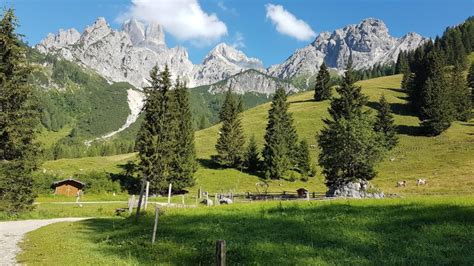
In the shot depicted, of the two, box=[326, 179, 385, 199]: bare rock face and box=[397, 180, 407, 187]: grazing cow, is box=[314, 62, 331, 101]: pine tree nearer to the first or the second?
box=[397, 180, 407, 187]: grazing cow

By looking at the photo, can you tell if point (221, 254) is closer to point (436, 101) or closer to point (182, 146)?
point (182, 146)

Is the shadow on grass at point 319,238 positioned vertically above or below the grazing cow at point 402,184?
below

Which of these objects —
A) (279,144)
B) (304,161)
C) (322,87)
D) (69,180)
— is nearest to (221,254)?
(279,144)

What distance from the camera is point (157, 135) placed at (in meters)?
73.8

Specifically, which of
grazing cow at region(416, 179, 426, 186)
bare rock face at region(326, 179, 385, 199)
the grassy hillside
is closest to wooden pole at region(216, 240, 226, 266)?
bare rock face at region(326, 179, 385, 199)

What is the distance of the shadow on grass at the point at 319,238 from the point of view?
15.3 m

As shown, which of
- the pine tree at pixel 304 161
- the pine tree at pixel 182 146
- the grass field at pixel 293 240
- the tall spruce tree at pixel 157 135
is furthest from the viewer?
the pine tree at pixel 304 161

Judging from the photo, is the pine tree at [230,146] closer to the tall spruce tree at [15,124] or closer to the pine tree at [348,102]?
the pine tree at [348,102]

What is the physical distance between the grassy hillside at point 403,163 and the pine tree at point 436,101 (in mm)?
2821

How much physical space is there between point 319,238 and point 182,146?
65.4 metres

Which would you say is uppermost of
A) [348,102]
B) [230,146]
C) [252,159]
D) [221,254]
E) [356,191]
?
[348,102]

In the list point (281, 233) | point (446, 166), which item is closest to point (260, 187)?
point (446, 166)

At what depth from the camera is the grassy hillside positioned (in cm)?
6981

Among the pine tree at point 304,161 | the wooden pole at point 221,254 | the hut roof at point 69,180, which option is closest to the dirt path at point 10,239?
the wooden pole at point 221,254
